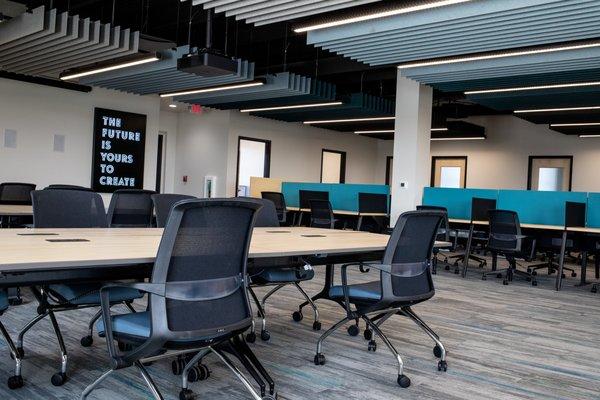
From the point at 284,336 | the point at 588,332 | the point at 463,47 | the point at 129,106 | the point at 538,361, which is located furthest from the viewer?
the point at 129,106

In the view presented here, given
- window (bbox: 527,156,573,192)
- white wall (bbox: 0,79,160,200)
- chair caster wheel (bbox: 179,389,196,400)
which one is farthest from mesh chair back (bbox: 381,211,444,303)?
window (bbox: 527,156,573,192)

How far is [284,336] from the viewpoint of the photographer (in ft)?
13.0

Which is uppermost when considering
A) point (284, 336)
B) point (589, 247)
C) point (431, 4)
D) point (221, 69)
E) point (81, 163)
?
point (431, 4)

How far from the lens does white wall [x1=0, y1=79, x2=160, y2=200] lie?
941cm

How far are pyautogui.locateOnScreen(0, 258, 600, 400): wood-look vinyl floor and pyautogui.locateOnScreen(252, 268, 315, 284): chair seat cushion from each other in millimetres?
412

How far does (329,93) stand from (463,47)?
3702 millimetres

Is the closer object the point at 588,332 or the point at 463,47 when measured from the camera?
the point at 588,332

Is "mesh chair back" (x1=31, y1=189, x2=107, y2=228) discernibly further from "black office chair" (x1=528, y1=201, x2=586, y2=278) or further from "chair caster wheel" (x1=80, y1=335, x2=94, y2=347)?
"black office chair" (x1=528, y1=201, x2=586, y2=278)

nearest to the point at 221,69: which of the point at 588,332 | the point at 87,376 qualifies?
the point at 87,376

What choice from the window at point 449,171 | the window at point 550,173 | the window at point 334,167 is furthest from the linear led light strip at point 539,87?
the window at point 334,167

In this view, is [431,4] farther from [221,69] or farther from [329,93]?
[329,93]

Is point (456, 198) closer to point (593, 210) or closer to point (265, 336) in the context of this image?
point (593, 210)

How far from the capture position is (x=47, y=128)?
388 inches

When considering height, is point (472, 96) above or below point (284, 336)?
above
